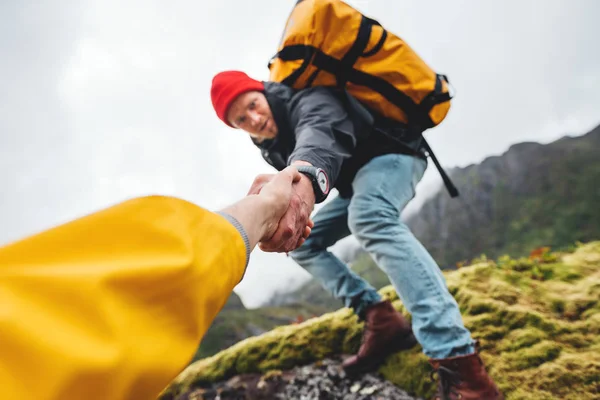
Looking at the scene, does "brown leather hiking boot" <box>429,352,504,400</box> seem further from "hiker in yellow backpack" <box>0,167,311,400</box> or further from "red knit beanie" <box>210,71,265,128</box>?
"red knit beanie" <box>210,71,265,128</box>

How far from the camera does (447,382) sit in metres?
2.64

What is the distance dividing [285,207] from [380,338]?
2586mm

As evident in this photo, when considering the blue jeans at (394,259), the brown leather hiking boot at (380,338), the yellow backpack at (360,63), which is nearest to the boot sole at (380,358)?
the brown leather hiking boot at (380,338)

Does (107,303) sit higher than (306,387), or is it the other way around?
(107,303)

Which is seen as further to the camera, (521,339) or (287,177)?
(521,339)

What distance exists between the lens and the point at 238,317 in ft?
201

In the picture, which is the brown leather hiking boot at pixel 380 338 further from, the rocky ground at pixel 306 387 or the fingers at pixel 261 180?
the fingers at pixel 261 180

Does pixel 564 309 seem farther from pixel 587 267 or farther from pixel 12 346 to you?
pixel 12 346

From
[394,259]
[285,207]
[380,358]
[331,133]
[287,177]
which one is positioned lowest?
[380,358]

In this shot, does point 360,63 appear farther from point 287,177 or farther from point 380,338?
point 380,338

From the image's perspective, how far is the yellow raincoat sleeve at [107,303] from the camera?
59 centimetres

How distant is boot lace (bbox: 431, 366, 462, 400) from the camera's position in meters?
2.57

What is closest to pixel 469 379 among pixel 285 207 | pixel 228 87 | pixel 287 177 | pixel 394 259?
pixel 394 259

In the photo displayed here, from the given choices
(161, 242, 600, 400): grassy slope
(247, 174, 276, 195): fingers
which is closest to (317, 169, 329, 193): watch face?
(247, 174, 276, 195): fingers
